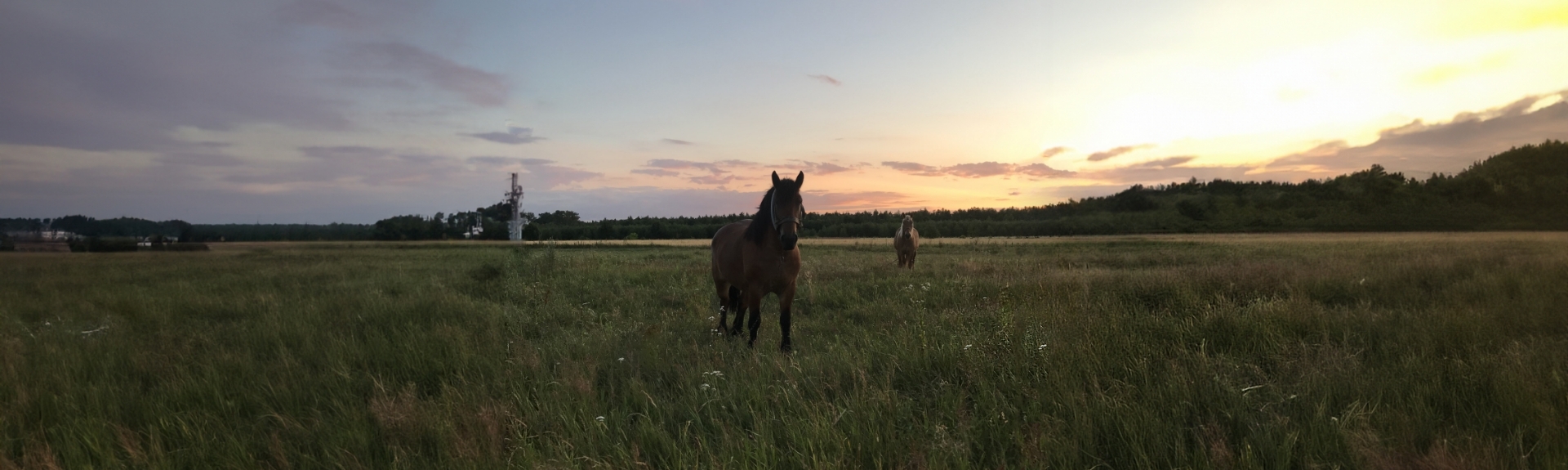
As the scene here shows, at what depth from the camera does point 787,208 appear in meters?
6.17

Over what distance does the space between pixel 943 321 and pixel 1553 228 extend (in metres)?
53.0

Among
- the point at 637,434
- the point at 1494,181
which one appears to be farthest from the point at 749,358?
the point at 1494,181

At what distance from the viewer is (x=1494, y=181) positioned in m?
40.0

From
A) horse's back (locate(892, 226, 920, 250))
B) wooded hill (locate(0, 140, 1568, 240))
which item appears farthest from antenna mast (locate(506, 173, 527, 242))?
horse's back (locate(892, 226, 920, 250))

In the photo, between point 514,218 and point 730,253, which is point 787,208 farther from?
point 514,218

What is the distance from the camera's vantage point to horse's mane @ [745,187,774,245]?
676 centimetres

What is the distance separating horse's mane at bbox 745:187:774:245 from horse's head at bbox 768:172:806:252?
1.08ft

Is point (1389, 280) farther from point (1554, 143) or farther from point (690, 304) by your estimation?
point (1554, 143)

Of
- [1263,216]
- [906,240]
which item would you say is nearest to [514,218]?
[906,240]

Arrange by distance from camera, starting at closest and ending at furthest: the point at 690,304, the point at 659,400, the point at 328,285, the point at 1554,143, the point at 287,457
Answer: the point at 287,457 → the point at 659,400 → the point at 690,304 → the point at 328,285 → the point at 1554,143

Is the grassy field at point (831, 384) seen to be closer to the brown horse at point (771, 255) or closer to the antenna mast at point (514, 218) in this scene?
the brown horse at point (771, 255)

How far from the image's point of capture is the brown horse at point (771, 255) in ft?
20.4

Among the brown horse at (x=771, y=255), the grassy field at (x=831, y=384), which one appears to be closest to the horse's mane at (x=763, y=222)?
the brown horse at (x=771, y=255)

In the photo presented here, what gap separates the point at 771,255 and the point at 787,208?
30.7 inches
